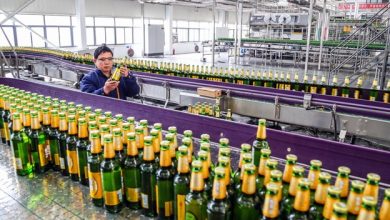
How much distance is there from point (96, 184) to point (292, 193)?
80 cm

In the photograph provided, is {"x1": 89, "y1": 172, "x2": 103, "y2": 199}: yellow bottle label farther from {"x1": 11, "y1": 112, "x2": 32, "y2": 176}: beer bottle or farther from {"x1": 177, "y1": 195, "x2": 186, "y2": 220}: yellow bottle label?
{"x1": 11, "y1": 112, "x2": 32, "y2": 176}: beer bottle

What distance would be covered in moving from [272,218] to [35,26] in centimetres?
1481

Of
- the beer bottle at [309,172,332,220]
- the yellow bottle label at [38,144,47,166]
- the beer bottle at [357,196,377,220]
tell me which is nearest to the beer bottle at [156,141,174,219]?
the beer bottle at [309,172,332,220]

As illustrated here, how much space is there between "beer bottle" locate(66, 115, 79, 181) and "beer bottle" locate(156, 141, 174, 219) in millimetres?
545

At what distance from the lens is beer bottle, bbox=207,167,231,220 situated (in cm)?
90

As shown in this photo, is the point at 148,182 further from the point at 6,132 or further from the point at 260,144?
the point at 6,132

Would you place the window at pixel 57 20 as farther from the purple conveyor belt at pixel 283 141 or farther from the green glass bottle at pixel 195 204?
the green glass bottle at pixel 195 204

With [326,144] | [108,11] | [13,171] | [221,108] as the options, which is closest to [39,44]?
[108,11]

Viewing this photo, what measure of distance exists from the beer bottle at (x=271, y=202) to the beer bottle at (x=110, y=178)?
24.5 inches

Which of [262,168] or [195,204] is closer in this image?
[195,204]

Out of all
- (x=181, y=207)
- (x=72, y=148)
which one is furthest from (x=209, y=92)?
(x=181, y=207)

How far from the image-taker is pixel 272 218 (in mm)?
859

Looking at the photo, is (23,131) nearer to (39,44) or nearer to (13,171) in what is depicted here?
(13,171)

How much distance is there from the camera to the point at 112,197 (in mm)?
1207
